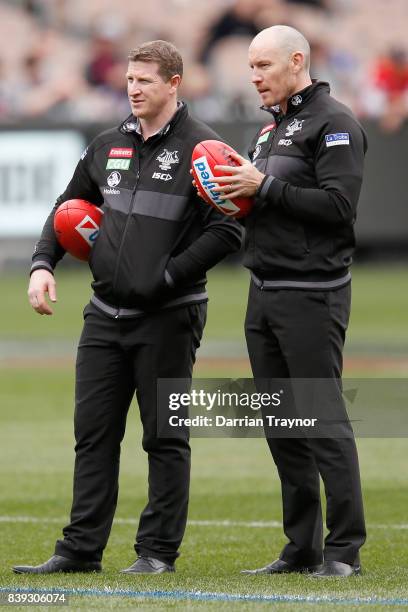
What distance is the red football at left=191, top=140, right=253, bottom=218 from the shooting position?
19.1 feet

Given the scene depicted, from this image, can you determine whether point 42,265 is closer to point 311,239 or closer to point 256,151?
point 256,151

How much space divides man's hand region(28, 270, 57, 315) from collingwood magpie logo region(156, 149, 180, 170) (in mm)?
743

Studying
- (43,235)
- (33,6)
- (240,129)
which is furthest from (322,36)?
(43,235)

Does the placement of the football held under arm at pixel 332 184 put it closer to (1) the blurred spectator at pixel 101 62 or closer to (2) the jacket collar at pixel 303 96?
(2) the jacket collar at pixel 303 96

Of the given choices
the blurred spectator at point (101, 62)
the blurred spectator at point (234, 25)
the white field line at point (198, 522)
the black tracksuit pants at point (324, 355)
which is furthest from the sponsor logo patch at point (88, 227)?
the blurred spectator at point (234, 25)

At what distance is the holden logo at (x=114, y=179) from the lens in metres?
6.14

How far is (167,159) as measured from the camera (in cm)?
609

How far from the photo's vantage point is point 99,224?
623 centimetres

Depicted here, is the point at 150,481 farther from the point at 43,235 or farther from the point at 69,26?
the point at 69,26

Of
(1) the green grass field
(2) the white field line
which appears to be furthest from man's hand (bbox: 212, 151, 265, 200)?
(2) the white field line

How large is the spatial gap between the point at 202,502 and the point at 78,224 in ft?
9.01

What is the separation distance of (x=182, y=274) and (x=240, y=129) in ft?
63.7

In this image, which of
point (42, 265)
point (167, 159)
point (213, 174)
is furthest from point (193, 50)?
point (213, 174)

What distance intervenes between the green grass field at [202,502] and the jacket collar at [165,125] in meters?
1.99
